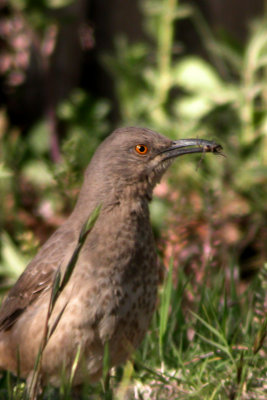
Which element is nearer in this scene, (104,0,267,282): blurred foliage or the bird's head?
the bird's head

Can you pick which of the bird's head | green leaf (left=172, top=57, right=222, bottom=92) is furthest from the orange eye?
green leaf (left=172, top=57, right=222, bottom=92)

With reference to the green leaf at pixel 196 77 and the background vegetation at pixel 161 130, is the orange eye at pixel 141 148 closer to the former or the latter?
the background vegetation at pixel 161 130

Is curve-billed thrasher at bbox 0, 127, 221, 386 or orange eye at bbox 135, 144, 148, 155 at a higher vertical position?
orange eye at bbox 135, 144, 148, 155

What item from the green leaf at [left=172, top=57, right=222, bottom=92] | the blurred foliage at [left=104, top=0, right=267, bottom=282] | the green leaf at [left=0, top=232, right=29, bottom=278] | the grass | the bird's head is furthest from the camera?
the green leaf at [left=172, top=57, right=222, bottom=92]

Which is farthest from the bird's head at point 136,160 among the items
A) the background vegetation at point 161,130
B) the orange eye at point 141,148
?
the background vegetation at point 161,130

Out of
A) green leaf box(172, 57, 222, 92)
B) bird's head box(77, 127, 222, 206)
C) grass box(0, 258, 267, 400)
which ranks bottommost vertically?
grass box(0, 258, 267, 400)

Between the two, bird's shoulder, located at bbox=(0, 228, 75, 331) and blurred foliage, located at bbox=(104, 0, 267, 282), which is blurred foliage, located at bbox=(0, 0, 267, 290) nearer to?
blurred foliage, located at bbox=(104, 0, 267, 282)

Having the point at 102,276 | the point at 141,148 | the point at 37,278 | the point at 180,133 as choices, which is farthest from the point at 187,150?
the point at 180,133

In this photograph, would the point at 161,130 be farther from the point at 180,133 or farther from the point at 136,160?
the point at 136,160

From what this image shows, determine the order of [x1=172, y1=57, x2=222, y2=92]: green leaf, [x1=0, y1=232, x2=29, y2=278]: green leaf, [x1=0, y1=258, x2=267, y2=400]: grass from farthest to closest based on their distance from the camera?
[x1=172, y1=57, x2=222, y2=92]: green leaf → [x1=0, y1=232, x2=29, y2=278]: green leaf → [x1=0, y1=258, x2=267, y2=400]: grass
